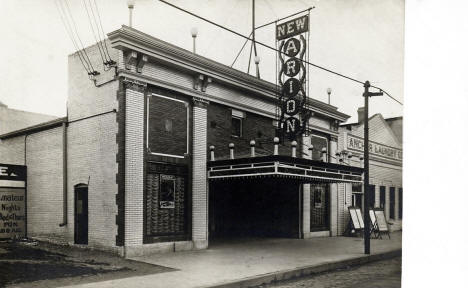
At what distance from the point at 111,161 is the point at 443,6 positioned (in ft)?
31.1

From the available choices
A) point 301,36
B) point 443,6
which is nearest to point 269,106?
point 301,36

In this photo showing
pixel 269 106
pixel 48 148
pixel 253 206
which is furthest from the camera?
pixel 253 206

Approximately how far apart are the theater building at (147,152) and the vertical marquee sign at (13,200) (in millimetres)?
274

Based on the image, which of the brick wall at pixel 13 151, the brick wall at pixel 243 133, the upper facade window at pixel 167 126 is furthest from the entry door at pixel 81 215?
the brick wall at pixel 243 133

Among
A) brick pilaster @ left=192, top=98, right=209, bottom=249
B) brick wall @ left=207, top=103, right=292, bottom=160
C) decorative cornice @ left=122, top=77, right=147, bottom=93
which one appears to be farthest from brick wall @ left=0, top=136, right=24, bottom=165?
brick wall @ left=207, top=103, right=292, bottom=160

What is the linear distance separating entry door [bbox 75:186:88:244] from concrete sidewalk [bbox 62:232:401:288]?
9.56ft

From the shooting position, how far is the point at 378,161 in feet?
70.1

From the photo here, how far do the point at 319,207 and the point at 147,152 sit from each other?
33.9 ft

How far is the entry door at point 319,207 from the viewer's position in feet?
66.1

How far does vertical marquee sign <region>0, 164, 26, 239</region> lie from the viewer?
15820mm

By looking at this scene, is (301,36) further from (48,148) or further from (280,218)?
(48,148)

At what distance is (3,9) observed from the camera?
9.35 meters

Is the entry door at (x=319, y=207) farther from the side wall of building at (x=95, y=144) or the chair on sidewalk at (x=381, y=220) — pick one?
the side wall of building at (x=95, y=144)

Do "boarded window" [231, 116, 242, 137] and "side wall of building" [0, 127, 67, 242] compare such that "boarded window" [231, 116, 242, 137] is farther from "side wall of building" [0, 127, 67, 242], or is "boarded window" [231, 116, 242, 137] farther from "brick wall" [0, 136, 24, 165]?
"brick wall" [0, 136, 24, 165]
